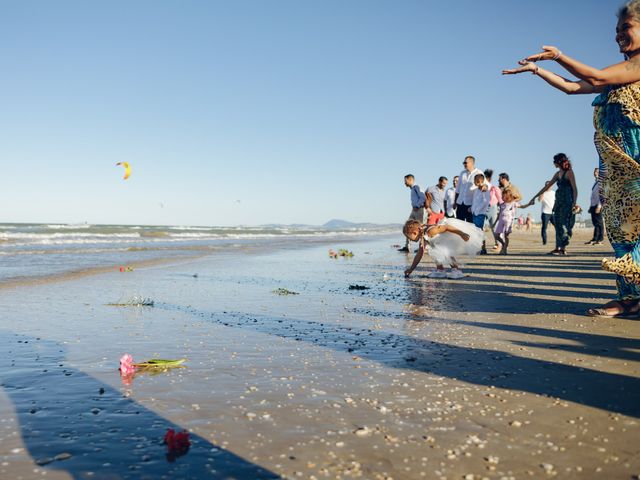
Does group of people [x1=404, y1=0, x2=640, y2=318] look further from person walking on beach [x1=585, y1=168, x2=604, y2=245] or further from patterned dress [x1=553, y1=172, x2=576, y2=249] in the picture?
person walking on beach [x1=585, y1=168, x2=604, y2=245]

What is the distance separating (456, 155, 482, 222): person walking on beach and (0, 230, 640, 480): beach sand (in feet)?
30.1

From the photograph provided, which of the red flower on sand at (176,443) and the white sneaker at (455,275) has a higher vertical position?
the white sneaker at (455,275)

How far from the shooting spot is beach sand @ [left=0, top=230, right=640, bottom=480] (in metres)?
2.39

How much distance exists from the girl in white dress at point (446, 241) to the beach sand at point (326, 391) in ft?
9.84

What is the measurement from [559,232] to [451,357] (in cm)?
1193

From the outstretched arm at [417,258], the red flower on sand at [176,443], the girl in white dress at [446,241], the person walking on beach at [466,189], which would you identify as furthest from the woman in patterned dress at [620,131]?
the person walking on beach at [466,189]

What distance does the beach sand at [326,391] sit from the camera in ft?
7.85

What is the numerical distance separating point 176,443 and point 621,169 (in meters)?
5.19

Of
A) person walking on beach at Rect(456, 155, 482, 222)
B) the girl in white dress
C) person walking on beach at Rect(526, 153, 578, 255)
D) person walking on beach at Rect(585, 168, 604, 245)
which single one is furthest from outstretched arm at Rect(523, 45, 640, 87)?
person walking on beach at Rect(585, 168, 604, 245)

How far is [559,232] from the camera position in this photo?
14.6m

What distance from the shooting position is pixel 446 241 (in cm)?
1064

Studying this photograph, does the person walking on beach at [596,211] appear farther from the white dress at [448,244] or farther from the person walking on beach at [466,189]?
the white dress at [448,244]

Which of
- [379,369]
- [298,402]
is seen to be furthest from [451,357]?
[298,402]

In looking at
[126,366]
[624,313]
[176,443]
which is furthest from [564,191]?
[176,443]
